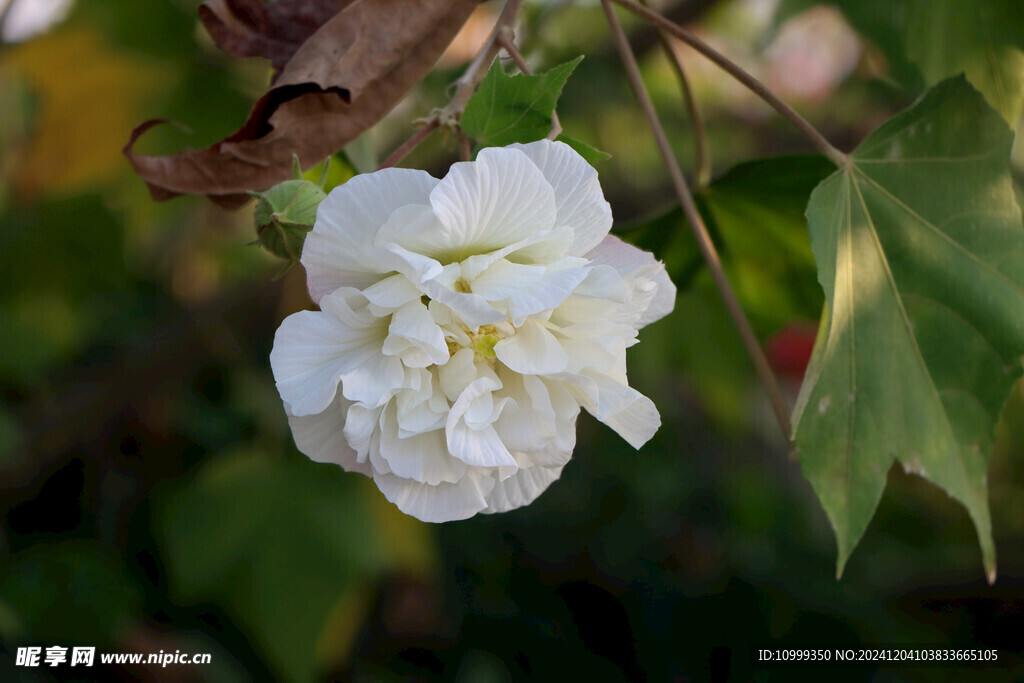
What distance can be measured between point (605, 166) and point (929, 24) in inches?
20.8

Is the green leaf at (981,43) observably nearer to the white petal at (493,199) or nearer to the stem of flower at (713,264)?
the stem of flower at (713,264)

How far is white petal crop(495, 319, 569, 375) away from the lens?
0.38m

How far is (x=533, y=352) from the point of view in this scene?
39cm

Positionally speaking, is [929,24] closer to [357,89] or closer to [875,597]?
[357,89]

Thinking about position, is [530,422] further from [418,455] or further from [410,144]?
[410,144]

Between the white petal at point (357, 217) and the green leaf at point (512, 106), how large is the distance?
7cm

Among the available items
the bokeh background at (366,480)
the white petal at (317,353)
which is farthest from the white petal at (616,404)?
the bokeh background at (366,480)

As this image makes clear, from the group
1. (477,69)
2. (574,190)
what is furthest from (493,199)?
(477,69)

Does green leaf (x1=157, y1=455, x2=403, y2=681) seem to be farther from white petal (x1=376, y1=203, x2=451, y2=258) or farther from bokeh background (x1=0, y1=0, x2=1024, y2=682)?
white petal (x1=376, y1=203, x2=451, y2=258)

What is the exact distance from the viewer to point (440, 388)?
0.40 m

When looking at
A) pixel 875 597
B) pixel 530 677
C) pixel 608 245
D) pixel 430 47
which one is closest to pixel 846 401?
pixel 608 245

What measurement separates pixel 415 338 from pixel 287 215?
0.31 ft

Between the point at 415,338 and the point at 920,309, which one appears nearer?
the point at 415,338

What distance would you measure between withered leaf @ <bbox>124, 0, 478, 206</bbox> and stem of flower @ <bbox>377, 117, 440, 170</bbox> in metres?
0.06
